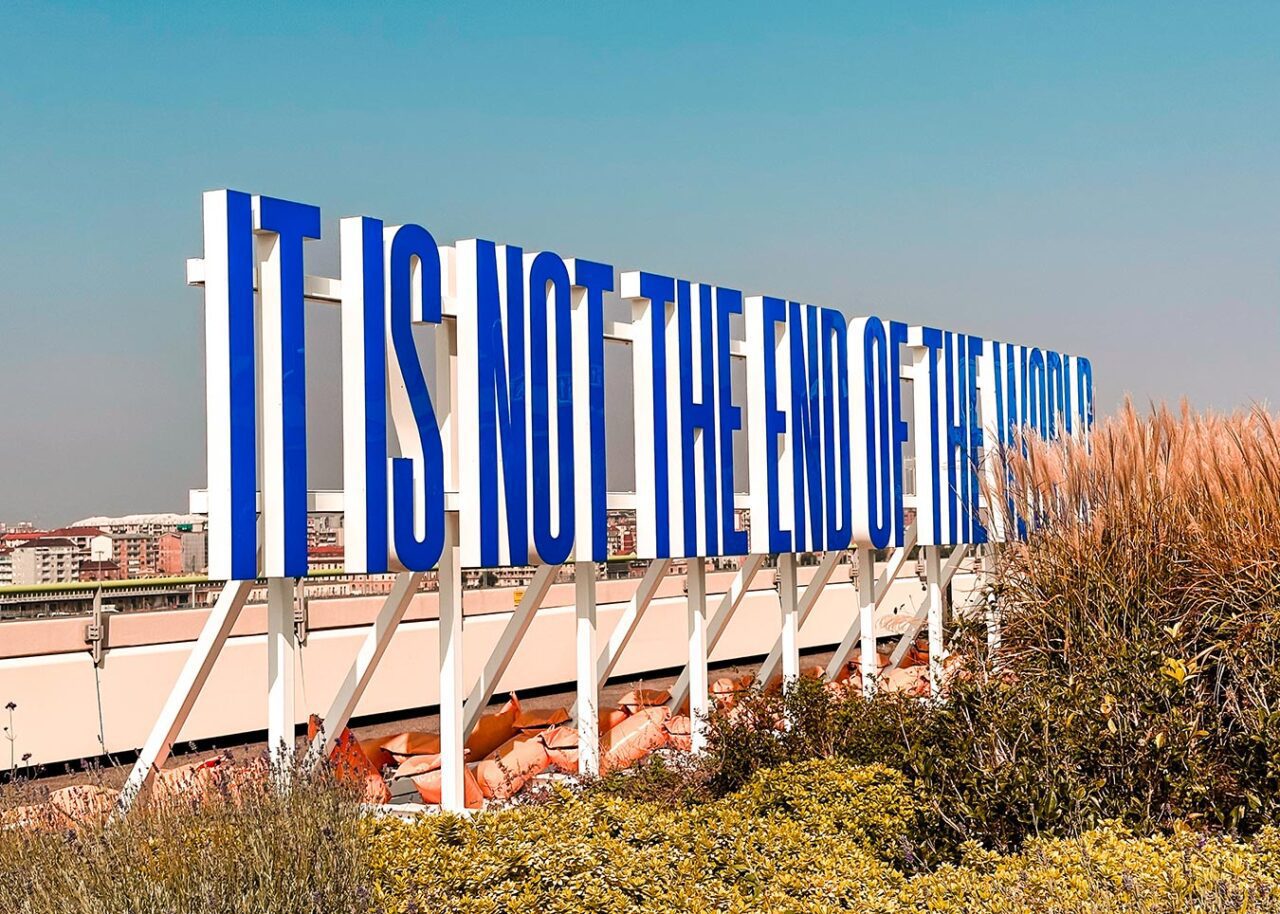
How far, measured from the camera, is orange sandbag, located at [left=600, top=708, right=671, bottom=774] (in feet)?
Result: 29.2

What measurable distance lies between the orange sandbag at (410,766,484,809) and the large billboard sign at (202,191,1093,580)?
136 cm

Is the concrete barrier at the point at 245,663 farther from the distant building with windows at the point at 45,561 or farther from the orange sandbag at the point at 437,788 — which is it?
the orange sandbag at the point at 437,788

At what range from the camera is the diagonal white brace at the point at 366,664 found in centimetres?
711

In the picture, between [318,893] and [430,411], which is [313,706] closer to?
[430,411]

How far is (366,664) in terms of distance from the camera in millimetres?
7184

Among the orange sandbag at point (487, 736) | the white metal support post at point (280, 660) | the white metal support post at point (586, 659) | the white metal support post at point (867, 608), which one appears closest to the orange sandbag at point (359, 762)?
the white metal support post at point (280, 660)

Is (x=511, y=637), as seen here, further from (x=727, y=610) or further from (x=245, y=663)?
(x=245, y=663)

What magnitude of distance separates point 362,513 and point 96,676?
4.03 meters

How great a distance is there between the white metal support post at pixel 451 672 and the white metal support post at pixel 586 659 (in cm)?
90

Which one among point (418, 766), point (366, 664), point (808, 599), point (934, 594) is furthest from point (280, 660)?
point (934, 594)

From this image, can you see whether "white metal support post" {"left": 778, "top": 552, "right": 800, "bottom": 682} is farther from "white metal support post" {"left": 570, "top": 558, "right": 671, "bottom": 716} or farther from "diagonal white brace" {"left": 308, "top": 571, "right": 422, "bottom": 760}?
"diagonal white brace" {"left": 308, "top": 571, "right": 422, "bottom": 760}

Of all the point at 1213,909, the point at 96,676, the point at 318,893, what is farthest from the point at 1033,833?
the point at 96,676

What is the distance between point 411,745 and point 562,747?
1020 mm

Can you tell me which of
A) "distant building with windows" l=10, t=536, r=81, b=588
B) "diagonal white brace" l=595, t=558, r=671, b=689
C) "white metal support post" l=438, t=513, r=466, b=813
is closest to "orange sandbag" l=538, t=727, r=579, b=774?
"diagonal white brace" l=595, t=558, r=671, b=689
